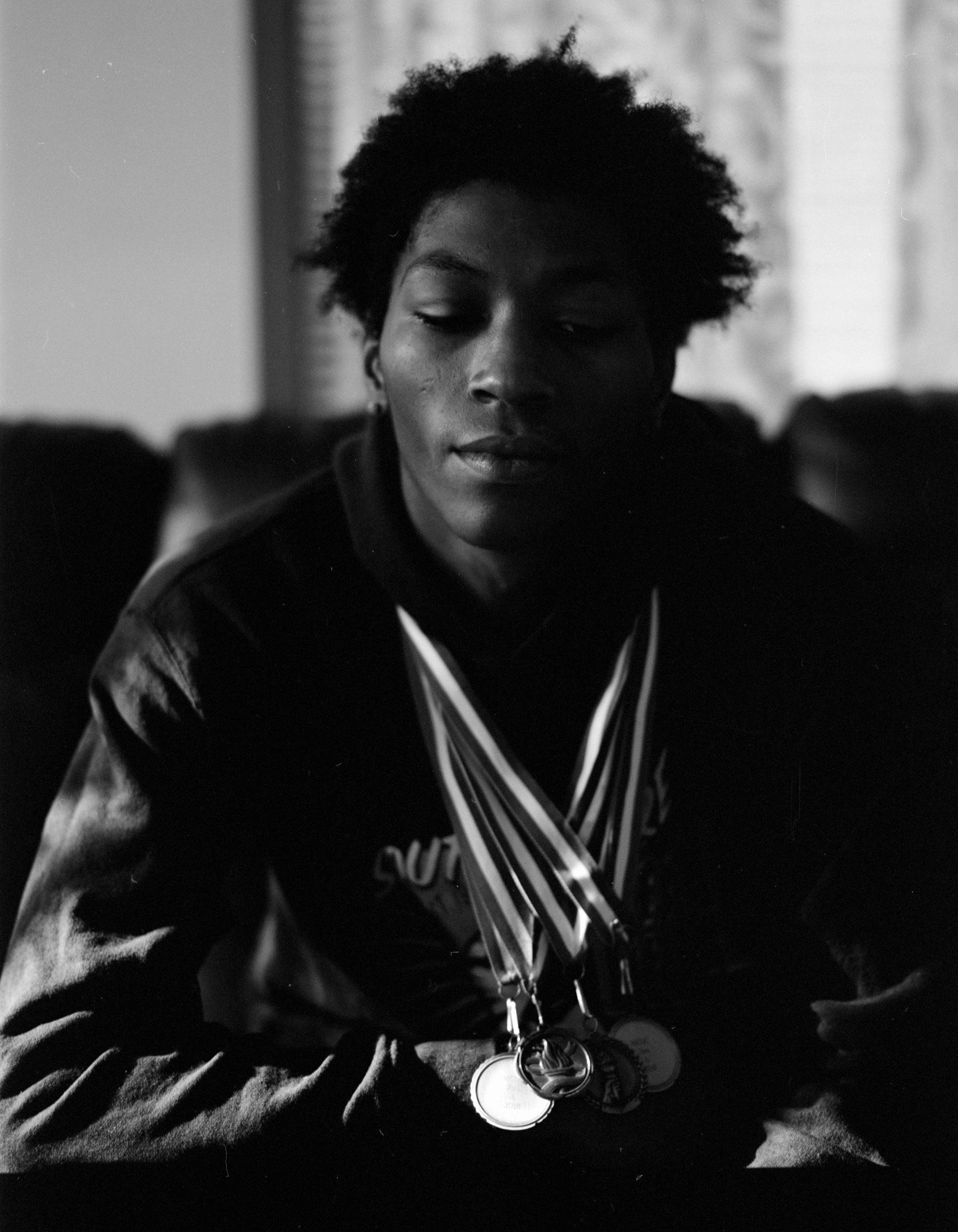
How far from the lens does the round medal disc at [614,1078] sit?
1013 mm

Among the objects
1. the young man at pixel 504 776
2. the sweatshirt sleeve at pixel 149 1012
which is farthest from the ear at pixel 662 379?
the sweatshirt sleeve at pixel 149 1012

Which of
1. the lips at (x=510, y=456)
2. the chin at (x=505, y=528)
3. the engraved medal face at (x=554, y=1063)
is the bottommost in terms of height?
the engraved medal face at (x=554, y=1063)

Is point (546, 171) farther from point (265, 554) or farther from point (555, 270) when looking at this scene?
point (265, 554)

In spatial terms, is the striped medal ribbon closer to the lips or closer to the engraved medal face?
the engraved medal face

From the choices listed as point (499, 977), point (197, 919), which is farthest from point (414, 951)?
point (197, 919)

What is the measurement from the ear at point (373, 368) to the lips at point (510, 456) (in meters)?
0.13

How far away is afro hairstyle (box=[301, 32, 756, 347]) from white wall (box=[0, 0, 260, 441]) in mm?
98

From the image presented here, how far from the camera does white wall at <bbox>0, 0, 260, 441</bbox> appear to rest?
1.08 m

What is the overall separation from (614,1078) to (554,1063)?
2.0 inches

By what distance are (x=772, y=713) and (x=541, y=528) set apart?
10.7 inches

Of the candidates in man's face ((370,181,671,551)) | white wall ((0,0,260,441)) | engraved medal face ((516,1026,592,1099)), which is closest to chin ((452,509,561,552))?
man's face ((370,181,671,551))

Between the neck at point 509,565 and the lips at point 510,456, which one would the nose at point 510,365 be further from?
the neck at point 509,565

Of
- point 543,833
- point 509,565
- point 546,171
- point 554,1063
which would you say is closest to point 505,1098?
point 554,1063

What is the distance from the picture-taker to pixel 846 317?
1160 mm
